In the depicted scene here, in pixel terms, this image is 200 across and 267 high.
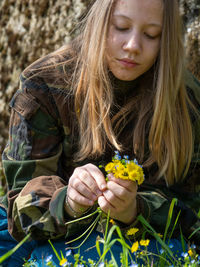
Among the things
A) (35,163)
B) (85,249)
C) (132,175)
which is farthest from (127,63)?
(85,249)

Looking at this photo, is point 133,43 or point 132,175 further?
point 133,43

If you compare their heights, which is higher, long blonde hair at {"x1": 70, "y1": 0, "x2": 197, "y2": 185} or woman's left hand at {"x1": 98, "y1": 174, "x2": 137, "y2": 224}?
long blonde hair at {"x1": 70, "y1": 0, "x2": 197, "y2": 185}

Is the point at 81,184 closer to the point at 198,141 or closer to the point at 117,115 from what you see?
the point at 117,115

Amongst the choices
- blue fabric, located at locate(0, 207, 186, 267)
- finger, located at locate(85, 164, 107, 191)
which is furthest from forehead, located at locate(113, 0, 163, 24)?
blue fabric, located at locate(0, 207, 186, 267)

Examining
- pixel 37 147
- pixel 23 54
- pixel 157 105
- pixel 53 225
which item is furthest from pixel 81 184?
pixel 23 54

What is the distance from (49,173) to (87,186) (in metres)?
0.46

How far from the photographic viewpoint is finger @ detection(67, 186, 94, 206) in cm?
178

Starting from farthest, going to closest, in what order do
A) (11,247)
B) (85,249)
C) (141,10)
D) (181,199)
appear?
(181,199)
(11,247)
(141,10)
(85,249)

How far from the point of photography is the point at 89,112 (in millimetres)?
2221

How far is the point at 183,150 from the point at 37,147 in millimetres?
663

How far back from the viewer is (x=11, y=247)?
7.16 ft

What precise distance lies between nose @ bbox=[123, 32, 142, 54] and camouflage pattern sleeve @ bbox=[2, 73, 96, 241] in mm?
391

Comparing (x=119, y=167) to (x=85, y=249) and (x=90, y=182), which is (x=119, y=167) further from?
(x=85, y=249)

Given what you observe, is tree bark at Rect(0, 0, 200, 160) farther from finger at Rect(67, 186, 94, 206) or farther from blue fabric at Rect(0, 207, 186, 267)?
finger at Rect(67, 186, 94, 206)
